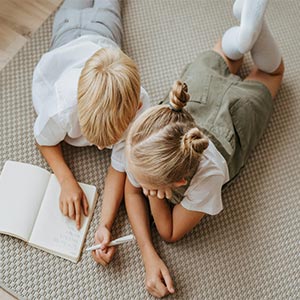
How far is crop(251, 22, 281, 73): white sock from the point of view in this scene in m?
1.08

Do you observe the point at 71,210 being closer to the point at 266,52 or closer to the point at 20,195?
the point at 20,195

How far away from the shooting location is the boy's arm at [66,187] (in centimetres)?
101

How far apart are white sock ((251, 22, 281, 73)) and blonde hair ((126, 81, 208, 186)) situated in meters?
0.42

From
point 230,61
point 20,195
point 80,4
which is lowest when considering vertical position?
point 20,195

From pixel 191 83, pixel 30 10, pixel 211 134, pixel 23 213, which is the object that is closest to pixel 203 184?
pixel 211 134

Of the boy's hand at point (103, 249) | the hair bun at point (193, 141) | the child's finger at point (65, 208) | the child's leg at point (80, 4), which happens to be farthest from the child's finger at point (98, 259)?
the child's leg at point (80, 4)

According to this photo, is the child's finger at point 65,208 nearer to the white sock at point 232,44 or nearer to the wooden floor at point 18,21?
the wooden floor at point 18,21

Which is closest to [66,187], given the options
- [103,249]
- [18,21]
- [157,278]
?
[103,249]

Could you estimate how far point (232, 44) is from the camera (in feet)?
3.65

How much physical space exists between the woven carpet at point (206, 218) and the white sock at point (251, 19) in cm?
20

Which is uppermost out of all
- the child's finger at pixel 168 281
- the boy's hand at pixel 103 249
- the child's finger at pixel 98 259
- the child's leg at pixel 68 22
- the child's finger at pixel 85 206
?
the child's leg at pixel 68 22

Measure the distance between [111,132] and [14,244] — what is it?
36cm

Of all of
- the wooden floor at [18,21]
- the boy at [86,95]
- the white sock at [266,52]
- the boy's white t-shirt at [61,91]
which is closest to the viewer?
the boy at [86,95]

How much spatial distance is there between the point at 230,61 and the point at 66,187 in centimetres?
50
